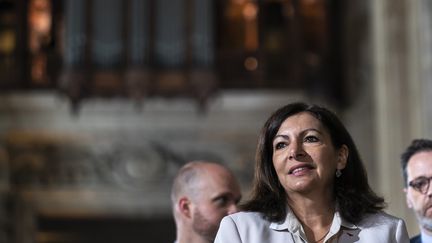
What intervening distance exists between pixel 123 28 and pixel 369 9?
3578 mm

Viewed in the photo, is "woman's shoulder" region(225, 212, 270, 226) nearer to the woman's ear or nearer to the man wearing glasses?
the woman's ear

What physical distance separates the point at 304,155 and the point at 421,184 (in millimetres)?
1192

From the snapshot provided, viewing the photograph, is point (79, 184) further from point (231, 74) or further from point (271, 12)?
point (271, 12)

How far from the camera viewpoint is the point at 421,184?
11.1 feet

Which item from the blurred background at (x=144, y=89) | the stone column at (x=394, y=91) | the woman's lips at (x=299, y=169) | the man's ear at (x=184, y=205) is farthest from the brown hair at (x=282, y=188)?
the blurred background at (x=144, y=89)

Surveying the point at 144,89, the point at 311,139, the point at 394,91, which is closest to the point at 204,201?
the point at 311,139

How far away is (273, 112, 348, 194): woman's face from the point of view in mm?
2348

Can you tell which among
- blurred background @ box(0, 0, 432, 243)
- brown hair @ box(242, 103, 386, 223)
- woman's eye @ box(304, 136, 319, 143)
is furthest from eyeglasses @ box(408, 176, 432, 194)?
blurred background @ box(0, 0, 432, 243)

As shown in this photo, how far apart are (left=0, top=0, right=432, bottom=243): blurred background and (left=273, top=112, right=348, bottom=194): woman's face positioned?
381 inches

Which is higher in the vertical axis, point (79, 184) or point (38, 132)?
point (38, 132)

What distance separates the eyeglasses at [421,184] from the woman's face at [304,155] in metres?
1.04

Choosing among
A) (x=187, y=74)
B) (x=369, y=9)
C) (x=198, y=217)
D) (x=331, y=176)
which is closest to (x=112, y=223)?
(x=187, y=74)

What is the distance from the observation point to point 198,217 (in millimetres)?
3771

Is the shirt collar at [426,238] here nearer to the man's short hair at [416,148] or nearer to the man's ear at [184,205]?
the man's short hair at [416,148]
